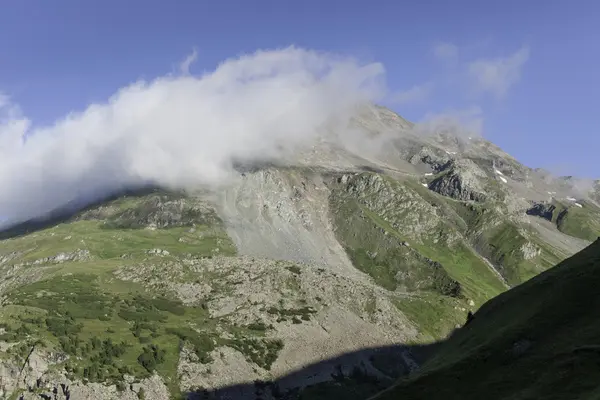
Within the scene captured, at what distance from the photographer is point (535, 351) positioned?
75.6 meters

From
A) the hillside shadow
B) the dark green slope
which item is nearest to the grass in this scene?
the hillside shadow

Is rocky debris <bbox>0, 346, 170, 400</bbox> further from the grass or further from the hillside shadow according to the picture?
the hillside shadow

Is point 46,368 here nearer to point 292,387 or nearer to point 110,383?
point 110,383

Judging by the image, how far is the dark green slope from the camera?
62844 mm

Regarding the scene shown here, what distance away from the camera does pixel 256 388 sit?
171 metres

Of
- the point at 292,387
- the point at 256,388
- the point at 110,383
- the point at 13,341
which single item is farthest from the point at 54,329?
the point at 292,387

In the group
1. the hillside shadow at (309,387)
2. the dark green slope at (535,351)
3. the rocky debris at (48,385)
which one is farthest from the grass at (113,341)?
the dark green slope at (535,351)

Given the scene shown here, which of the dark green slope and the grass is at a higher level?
the dark green slope

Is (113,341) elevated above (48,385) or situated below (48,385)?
above

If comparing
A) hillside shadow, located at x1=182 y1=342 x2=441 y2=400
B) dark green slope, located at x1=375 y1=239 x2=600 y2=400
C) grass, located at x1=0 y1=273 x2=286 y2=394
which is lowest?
hillside shadow, located at x1=182 y1=342 x2=441 y2=400

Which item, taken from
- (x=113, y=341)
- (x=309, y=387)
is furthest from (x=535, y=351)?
(x=113, y=341)

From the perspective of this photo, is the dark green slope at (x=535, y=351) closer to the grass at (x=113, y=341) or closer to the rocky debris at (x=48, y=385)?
the rocky debris at (x=48, y=385)

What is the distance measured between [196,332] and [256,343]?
23.2 meters

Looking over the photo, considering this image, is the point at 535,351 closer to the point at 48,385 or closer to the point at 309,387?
the point at 309,387
